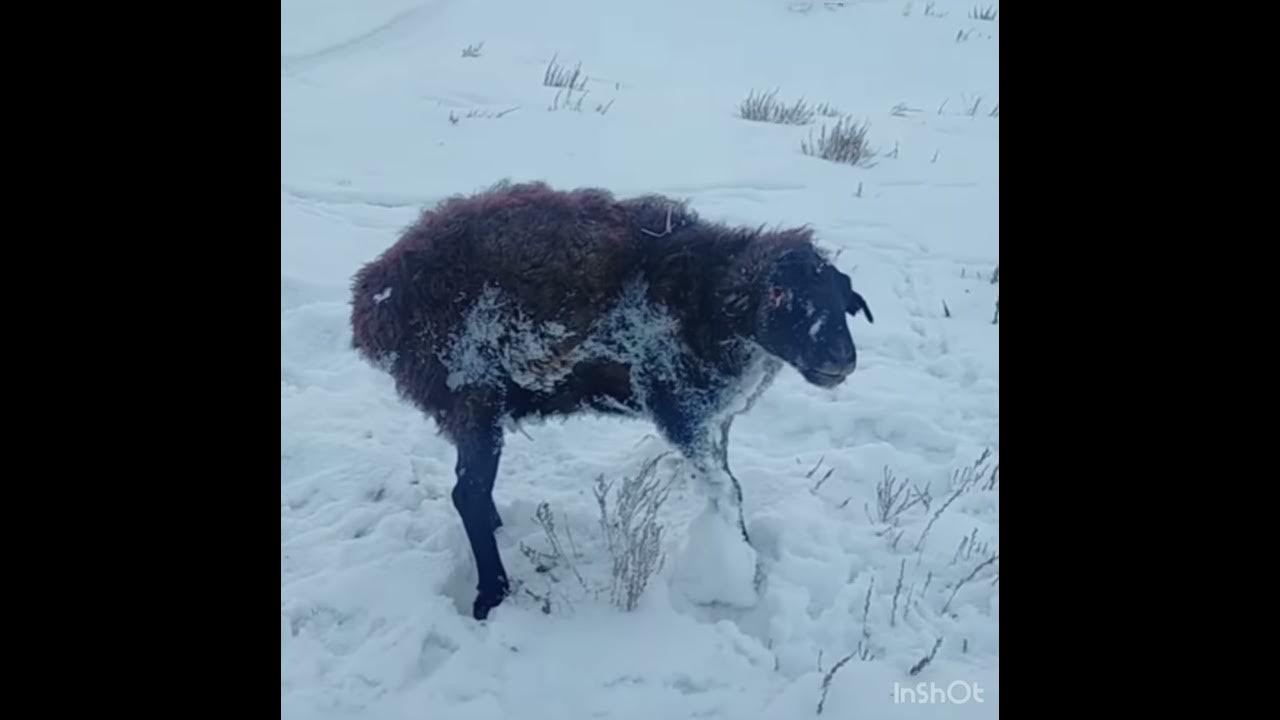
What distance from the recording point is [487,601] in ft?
8.71

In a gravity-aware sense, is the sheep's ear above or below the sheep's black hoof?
above

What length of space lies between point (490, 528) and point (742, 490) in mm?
747

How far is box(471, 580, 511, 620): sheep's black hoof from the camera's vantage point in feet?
8.65

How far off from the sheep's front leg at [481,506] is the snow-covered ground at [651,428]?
0.20 ft

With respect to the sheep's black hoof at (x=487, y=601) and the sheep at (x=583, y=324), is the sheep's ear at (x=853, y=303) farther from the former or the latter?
the sheep's black hoof at (x=487, y=601)

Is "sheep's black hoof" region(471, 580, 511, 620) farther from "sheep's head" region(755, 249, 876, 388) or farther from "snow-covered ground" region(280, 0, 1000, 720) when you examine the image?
"sheep's head" region(755, 249, 876, 388)

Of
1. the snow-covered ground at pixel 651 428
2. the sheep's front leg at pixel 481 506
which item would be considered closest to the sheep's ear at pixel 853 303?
the snow-covered ground at pixel 651 428

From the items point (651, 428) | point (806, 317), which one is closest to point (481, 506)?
point (651, 428)

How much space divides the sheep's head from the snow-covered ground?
319 millimetres

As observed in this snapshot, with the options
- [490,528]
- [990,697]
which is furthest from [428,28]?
[990,697]

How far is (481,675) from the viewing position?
254 centimetres

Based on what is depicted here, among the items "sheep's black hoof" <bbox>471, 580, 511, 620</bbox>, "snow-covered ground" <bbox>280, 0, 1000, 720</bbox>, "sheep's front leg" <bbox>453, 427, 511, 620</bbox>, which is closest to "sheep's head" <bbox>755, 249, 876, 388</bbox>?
"snow-covered ground" <bbox>280, 0, 1000, 720</bbox>

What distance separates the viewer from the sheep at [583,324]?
2594mm
